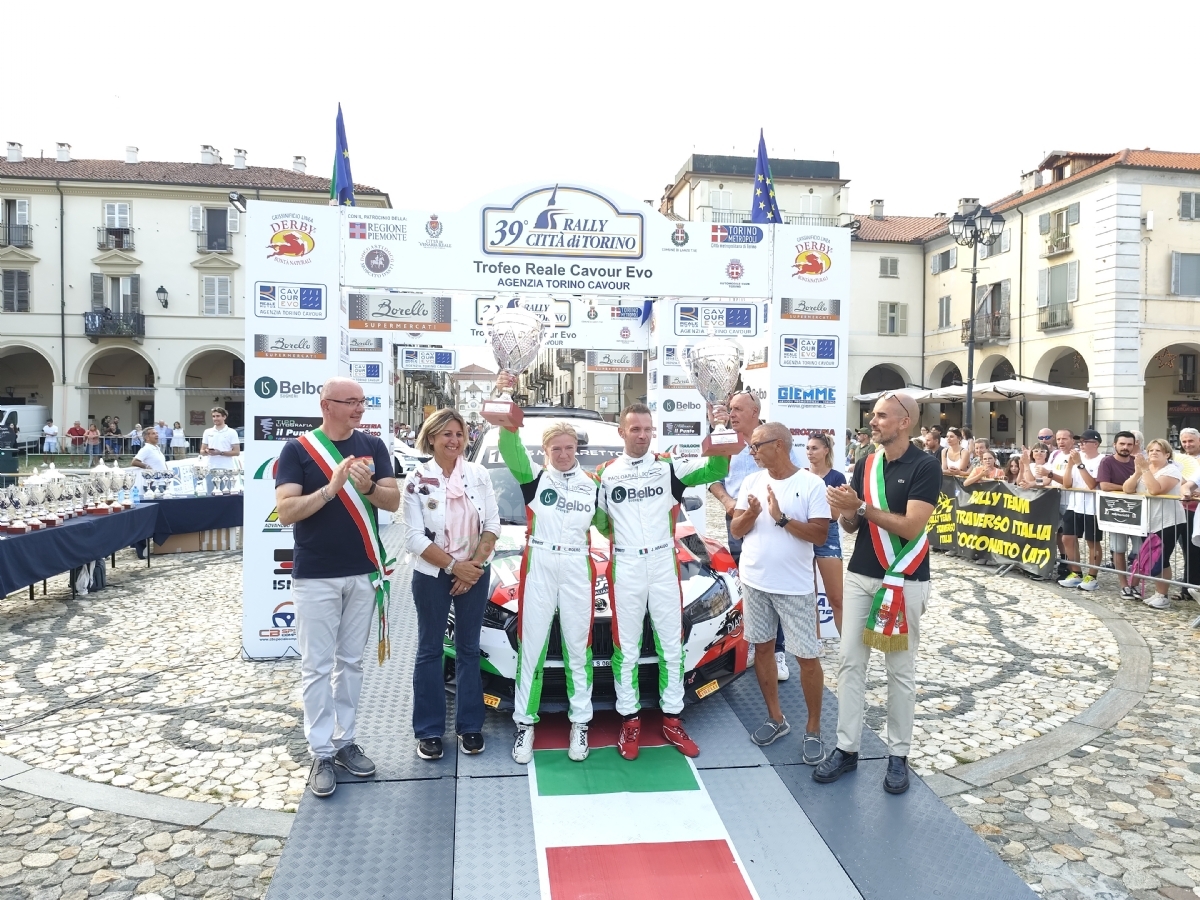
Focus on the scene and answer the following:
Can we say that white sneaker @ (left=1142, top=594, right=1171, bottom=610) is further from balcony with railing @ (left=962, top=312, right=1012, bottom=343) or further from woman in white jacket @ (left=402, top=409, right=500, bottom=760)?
balcony with railing @ (left=962, top=312, right=1012, bottom=343)

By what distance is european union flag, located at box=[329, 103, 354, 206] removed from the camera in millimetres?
7004

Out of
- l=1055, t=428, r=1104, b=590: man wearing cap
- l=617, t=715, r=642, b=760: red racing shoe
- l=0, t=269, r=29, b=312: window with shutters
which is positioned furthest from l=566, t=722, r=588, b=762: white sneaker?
l=0, t=269, r=29, b=312: window with shutters

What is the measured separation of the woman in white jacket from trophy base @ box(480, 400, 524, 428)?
25 cm

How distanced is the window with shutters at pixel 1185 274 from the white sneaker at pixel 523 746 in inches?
1133

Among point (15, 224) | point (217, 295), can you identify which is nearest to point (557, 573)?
point (217, 295)

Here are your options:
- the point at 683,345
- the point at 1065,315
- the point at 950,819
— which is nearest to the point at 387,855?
the point at 950,819

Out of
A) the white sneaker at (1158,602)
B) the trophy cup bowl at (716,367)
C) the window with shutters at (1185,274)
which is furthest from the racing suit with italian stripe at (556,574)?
the window with shutters at (1185,274)

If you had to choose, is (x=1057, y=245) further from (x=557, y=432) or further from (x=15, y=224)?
(x=15, y=224)

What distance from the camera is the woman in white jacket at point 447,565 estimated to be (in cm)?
399

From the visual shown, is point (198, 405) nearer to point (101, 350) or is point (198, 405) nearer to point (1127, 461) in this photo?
point (101, 350)

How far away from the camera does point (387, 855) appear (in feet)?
10.7

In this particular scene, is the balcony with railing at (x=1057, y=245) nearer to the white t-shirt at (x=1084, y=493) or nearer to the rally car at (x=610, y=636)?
the white t-shirt at (x=1084, y=493)

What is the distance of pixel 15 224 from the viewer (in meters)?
34.1

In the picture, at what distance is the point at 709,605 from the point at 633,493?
102 cm
